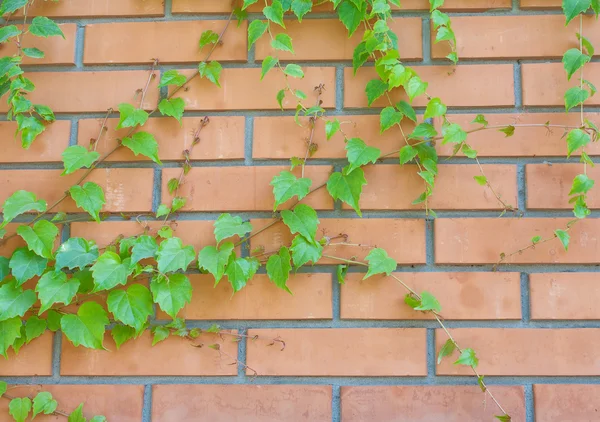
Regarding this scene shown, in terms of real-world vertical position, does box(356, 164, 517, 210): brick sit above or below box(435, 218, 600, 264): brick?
above

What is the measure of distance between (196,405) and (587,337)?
31.9 inches

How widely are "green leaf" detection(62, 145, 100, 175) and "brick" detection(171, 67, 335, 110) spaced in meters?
0.23

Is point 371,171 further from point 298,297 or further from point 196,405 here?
point 196,405

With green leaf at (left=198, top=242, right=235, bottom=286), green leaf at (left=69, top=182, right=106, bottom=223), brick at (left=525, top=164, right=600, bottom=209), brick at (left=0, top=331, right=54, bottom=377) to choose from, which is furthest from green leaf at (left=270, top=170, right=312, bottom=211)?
brick at (left=0, top=331, right=54, bottom=377)

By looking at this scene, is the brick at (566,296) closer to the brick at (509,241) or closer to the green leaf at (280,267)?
the brick at (509,241)

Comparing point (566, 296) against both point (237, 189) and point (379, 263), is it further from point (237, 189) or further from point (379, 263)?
point (237, 189)

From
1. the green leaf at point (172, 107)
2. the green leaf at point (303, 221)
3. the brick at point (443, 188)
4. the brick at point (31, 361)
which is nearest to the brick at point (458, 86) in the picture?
the brick at point (443, 188)

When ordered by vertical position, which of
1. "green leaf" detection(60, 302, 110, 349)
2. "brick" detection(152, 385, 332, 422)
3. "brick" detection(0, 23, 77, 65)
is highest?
"brick" detection(0, 23, 77, 65)

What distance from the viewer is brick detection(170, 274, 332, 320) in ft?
3.89

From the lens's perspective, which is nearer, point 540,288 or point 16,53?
point 540,288

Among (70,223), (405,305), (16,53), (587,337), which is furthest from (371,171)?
(16,53)

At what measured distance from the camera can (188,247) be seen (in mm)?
1154

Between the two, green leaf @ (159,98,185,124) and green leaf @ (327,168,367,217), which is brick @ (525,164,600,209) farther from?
green leaf @ (159,98,185,124)

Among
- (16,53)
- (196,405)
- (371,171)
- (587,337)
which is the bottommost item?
(196,405)
